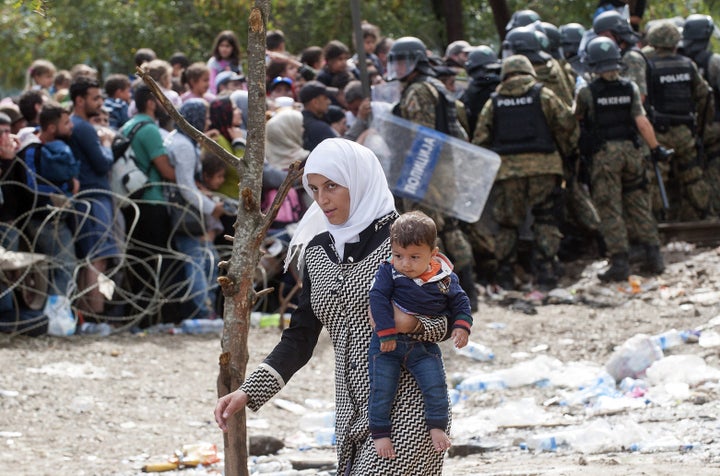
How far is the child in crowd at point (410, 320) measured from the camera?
3.71 meters

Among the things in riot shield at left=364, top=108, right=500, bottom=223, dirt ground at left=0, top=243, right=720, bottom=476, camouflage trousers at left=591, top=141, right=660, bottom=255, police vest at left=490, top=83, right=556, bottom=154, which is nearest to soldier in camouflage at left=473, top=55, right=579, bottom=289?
police vest at left=490, top=83, right=556, bottom=154

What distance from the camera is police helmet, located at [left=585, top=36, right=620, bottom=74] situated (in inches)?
431

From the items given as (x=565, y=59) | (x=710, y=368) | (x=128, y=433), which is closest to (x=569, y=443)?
(x=710, y=368)

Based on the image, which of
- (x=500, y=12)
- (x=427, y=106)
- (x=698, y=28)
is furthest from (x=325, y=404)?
(x=500, y=12)

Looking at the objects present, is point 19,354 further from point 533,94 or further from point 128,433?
point 533,94

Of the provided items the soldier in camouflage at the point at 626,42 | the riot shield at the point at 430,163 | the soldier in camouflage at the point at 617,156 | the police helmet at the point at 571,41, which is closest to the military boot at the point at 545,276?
the soldier in camouflage at the point at 617,156

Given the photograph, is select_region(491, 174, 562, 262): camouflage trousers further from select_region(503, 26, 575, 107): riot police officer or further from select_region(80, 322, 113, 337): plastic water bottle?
select_region(80, 322, 113, 337): plastic water bottle

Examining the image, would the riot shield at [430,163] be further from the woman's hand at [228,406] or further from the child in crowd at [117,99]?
the woman's hand at [228,406]

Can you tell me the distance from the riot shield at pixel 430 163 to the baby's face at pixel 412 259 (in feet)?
20.7

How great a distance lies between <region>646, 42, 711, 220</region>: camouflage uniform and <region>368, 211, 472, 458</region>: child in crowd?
9080mm

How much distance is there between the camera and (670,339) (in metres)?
8.89

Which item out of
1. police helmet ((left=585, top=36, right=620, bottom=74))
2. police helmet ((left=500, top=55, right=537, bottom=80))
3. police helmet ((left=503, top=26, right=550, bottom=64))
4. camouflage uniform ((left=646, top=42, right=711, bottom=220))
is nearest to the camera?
police helmet ((left=500, top=55, right=537, bottom=80))

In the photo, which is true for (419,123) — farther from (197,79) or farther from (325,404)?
(325,404)

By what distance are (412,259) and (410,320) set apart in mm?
183
